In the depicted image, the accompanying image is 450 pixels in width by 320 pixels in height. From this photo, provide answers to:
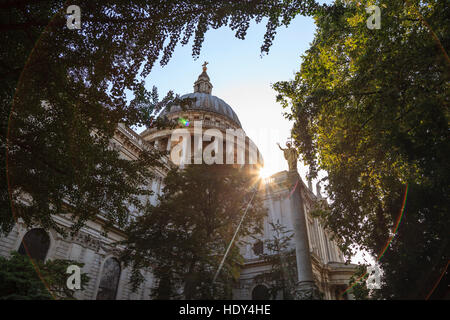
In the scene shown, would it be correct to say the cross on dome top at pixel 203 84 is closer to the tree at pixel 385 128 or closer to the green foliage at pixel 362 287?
the tree at pixel 385 128

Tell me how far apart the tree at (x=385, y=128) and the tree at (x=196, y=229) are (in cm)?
401

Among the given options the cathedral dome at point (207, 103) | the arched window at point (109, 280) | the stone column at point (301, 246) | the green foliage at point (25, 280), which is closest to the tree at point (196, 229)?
the stone column at point (301, 246)

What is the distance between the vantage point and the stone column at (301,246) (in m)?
10.5

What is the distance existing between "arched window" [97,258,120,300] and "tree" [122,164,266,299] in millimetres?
8199

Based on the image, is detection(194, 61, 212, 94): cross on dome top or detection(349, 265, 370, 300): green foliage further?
detection(194, 61, 212, 94): cross on dome top

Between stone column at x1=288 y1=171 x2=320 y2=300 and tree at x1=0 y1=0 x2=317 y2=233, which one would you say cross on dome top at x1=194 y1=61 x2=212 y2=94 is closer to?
stone column at x1=288 y1=171 x2=320 y2=300

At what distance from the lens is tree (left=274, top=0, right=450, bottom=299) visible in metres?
8.23

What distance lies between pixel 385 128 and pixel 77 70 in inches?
372

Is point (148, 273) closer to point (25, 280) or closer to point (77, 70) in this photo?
point (25, 280)

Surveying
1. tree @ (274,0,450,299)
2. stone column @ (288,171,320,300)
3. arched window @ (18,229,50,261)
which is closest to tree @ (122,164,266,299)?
stone column @ (288,171,320,300)

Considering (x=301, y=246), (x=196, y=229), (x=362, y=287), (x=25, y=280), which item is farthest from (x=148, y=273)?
(x=362, y=287)

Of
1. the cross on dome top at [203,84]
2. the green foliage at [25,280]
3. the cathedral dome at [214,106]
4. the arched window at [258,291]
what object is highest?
the cross on dome top at [203,84]
